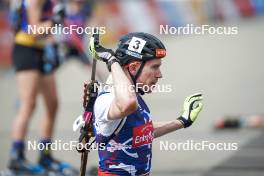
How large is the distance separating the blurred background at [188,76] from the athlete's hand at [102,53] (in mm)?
3333

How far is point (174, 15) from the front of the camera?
2442cm

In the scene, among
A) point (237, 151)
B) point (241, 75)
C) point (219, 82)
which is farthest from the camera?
point (241, 75)

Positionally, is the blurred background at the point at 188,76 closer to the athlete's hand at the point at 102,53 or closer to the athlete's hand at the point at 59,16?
the athlete's hand at the point at 59,16

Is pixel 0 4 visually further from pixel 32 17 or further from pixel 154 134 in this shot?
pixel 154 134

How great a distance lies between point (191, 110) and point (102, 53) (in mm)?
921

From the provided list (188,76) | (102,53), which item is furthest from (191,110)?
(188,76)

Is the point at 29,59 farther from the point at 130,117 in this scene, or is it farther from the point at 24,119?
the point at 130,117

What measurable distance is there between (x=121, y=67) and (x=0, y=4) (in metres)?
17.3

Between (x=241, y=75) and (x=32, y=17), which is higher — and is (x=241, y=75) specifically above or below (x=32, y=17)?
above

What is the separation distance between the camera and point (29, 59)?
843 cm

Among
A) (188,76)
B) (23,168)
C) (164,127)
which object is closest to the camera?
(164,127)

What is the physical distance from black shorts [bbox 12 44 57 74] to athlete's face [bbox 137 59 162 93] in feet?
11.6

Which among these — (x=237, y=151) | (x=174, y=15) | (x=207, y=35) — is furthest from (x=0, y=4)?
(x=237, y=151)

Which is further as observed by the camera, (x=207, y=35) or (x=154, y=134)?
(x=207, y=35)
